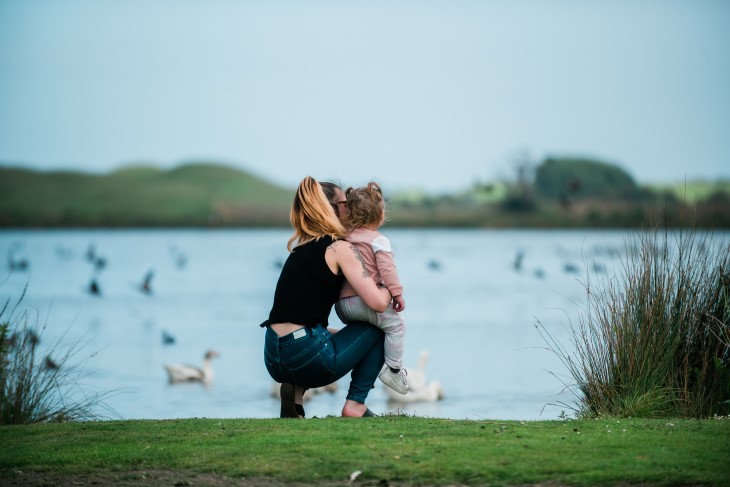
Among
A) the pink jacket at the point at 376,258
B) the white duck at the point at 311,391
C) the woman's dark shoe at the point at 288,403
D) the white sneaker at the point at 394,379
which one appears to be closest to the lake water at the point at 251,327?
the white duck at the point at 311,391

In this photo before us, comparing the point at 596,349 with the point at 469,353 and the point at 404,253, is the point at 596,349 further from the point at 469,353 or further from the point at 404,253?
the point at 404,253

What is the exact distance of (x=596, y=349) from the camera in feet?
22.7

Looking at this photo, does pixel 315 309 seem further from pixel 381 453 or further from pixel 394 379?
pixel 381 453

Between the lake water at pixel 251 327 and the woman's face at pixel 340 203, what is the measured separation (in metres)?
1.45

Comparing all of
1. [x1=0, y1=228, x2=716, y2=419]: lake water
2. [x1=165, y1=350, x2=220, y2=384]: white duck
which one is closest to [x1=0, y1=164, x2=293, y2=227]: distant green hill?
[x1=0, y1=228, x2=716, y2=419]: lake water

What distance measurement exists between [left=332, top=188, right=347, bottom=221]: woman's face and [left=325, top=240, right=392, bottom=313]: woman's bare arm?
42cm

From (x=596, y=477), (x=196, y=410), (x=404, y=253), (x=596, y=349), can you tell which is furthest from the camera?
(x=404, y=253)

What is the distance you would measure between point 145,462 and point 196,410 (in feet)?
24.6

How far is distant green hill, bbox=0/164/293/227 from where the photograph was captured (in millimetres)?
83938

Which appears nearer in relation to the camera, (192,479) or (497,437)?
(192,479)

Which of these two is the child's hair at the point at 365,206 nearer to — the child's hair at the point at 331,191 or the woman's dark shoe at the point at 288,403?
the child's hair at the point at 331,191

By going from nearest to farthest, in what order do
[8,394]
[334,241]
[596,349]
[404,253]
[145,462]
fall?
1. [145,462]
2. [334,241]
3. [596,349]
4. [8,394]
5. [404,253]

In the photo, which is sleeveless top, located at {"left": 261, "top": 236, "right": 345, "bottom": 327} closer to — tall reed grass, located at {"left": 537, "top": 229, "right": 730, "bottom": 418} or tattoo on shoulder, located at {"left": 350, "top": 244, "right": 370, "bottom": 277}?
tattoo on shoulder, located at {"left": 350, "top": 244, "right": 370, "bottom": 277}

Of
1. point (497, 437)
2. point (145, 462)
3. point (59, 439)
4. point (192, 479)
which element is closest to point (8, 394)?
point (59, 439)
